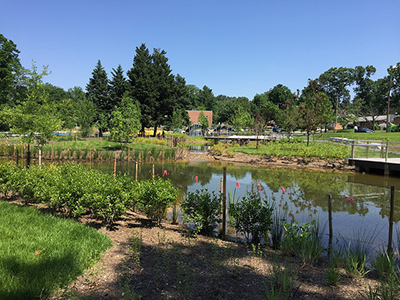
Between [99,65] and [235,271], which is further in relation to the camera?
[99,65]

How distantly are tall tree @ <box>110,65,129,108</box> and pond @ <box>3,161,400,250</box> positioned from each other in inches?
1121

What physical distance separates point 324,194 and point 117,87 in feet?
147

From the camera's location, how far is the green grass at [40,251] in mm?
3703

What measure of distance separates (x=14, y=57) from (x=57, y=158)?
39748 millimetres

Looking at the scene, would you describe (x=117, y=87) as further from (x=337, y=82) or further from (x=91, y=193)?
(x=337, y=82)

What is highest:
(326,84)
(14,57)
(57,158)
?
(326,84)

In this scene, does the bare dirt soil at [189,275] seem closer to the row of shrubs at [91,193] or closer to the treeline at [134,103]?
the row of shrubs at [91,193]

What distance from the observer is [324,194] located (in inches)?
528

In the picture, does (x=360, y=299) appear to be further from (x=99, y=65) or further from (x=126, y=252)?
(x=99, y=65)

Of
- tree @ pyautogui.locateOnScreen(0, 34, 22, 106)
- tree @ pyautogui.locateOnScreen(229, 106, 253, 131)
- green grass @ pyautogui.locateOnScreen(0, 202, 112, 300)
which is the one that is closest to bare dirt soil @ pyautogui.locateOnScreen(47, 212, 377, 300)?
green grass @ pyautogui.locateOnScreen(0, 202, 112, 300)

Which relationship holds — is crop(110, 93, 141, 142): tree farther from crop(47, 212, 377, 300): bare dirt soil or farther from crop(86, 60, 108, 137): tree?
crop(47, 212, 377, 300): bare dirt soil

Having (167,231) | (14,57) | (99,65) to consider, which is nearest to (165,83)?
(99,65)

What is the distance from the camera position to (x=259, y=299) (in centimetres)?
380

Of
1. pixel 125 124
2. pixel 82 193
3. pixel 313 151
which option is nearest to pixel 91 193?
pixel 82 193
